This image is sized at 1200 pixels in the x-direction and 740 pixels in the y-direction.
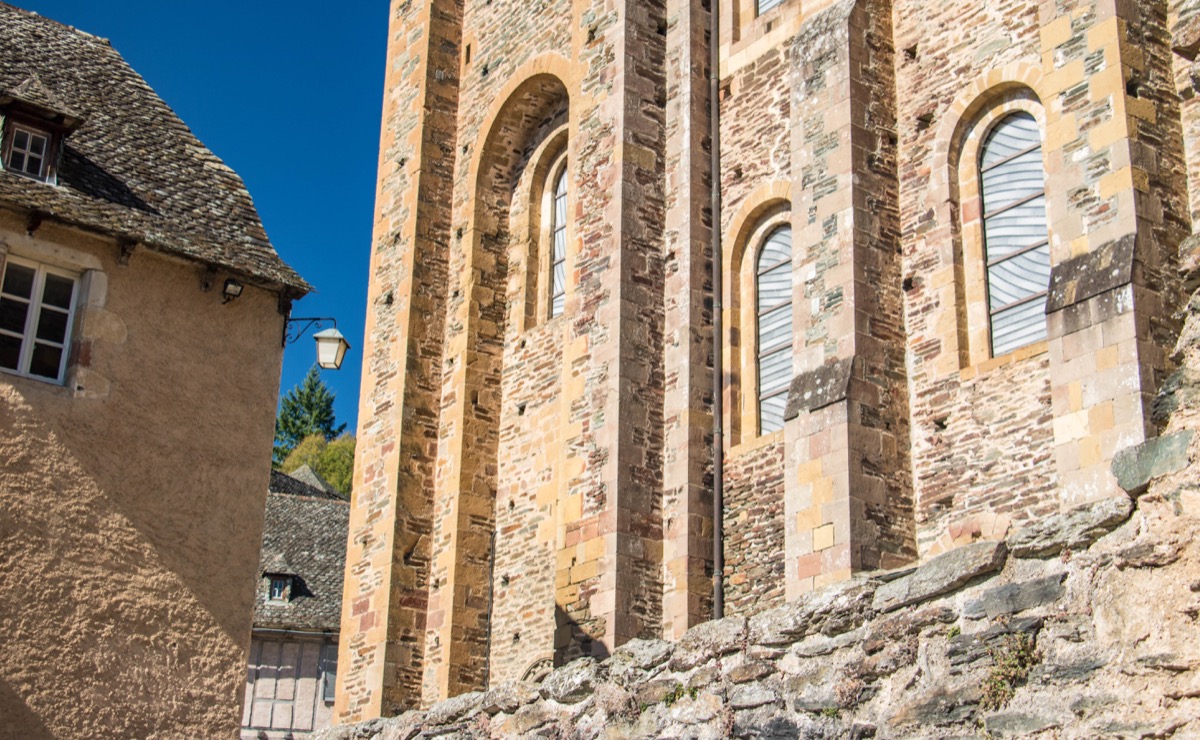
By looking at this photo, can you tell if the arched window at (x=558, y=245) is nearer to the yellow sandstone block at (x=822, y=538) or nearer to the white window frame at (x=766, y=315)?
the white window frame at (x=766, y=315)

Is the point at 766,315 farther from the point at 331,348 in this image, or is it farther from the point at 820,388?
the point at 331,348

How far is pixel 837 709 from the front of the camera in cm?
689

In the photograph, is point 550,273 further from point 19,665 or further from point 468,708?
point 468,708

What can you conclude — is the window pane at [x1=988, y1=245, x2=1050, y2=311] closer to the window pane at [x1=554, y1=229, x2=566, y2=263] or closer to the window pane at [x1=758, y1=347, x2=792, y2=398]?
the window pane at [x1=758, y1=347, x2=792, y2=398]

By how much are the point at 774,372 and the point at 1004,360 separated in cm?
336

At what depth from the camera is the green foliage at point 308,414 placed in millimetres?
63156

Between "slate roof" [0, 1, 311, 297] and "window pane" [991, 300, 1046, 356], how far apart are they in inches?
269

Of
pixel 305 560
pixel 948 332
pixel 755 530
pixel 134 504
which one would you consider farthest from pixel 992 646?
pixel 305 560

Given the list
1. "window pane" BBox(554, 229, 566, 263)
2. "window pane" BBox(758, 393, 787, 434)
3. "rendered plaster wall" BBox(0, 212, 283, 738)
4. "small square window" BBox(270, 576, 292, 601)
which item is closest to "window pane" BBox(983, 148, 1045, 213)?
"window pane" BBox(758, 393, 787, 434)

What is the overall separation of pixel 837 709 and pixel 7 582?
8649 millimetres

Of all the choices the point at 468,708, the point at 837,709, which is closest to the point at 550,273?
the point at 468,708

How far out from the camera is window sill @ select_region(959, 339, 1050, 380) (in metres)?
13.4

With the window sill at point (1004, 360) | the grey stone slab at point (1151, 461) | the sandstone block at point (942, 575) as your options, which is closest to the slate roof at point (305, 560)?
the window sill at point (1004, 360)

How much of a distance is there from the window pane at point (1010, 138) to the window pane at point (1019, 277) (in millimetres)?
1071
